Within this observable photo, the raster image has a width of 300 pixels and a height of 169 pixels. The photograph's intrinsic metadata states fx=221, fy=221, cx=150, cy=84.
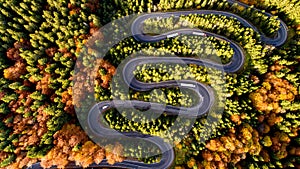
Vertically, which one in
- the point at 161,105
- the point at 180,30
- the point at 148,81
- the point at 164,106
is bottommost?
the point at 164,106

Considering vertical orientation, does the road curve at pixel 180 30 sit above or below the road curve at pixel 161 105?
above

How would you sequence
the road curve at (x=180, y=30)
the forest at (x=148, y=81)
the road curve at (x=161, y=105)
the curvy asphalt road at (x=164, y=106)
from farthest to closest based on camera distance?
the road curve at (x=180, y=30) → the road curve at (x=161, y=105) → the curvy asphalt road at (x=164, y=106) → the forest at (x=148, y=81)

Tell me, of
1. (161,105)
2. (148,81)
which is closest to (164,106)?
(161,105)

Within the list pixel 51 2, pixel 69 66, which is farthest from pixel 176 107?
pixel 51 2

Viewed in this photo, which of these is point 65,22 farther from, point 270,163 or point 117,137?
point 270,163

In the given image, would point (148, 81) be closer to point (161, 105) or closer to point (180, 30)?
point (161, 105)

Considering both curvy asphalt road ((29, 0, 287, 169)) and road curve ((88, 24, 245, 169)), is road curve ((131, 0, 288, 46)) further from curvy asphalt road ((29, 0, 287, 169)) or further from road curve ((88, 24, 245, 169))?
road curve ((88, 24, 245, 169))

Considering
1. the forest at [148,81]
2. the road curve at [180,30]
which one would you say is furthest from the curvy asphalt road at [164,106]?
the forest at [148,81]

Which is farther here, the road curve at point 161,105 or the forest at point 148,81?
the road curve at point 161,105

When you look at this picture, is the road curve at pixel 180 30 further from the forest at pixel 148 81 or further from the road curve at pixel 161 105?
the road curve at pixel 161 105

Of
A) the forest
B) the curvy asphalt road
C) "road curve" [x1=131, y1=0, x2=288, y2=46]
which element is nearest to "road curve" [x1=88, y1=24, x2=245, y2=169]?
the curvy asphalt road
